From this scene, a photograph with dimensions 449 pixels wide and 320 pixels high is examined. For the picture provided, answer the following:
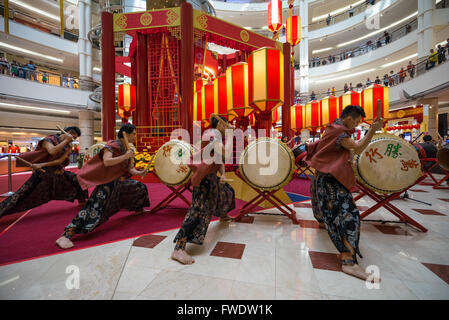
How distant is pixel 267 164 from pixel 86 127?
12935mm

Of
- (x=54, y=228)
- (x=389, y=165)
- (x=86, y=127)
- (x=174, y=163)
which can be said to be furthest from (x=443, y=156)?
(x=86, y=127)

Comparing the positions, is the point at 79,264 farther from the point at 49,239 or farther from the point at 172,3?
the point at 172,3

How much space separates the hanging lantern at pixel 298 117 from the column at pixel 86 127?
1134 centimetres

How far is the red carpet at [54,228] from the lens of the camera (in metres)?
1.39

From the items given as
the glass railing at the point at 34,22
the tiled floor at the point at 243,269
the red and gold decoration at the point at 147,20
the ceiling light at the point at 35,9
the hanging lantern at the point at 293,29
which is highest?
the ceiling light at the point at 35,9

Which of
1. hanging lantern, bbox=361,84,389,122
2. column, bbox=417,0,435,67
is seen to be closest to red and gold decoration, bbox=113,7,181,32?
hanging lantern, bbox=361,84,389,122

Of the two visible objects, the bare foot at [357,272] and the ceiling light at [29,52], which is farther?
the ceiling light at [29,52]

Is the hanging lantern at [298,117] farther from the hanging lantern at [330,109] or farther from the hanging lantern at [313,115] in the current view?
the hanging lantern at [330,109]

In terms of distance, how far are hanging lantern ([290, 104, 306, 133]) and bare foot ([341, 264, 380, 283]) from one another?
15.9 feet

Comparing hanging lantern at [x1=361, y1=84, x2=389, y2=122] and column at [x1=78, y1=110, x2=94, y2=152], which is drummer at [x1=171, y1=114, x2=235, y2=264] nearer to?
hanging lantern at [x1=361, y1=84, x2=389, y2=122]

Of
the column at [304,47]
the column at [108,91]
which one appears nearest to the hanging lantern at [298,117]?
the column at [108,91]

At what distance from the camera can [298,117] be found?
5574 millimetres

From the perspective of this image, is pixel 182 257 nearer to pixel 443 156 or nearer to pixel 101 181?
pixel 101 181

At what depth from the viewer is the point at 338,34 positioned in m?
14.8
